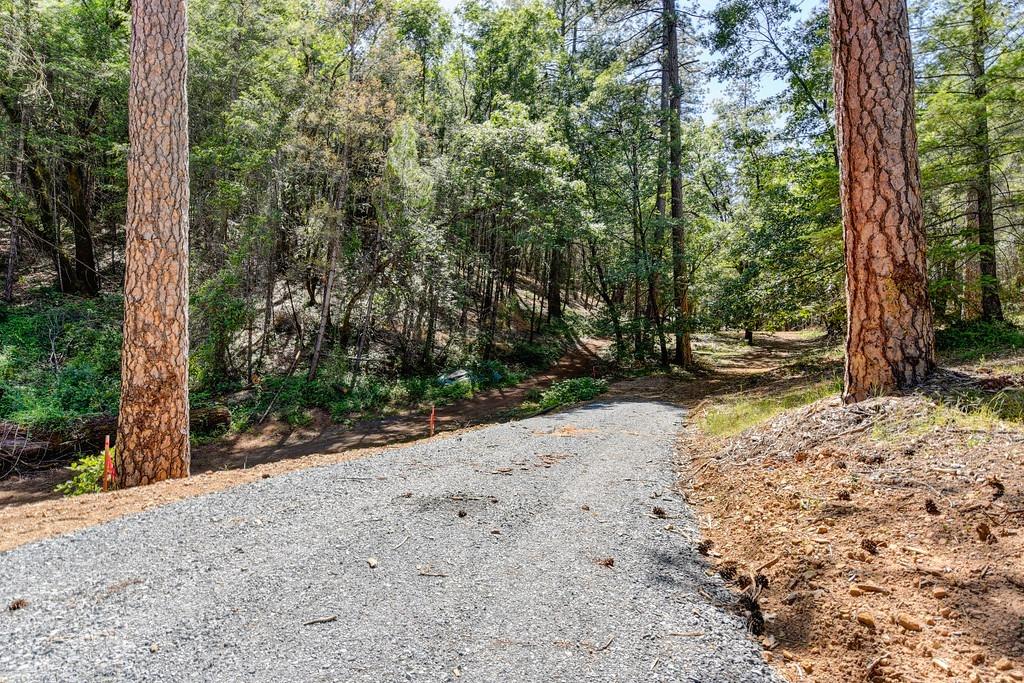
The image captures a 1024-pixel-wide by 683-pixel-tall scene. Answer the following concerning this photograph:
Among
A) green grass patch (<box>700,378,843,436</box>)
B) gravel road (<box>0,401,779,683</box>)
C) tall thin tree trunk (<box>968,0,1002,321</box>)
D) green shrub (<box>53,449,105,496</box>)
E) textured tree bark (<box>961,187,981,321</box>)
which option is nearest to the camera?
gravel road (<box>0,401,779,683</box>)

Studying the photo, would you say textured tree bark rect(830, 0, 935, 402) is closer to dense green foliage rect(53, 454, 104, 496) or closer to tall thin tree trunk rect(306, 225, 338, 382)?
dense green foliage rect(53, 454, 104, 496)

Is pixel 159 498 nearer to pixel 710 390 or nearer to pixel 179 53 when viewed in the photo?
pixel 179 53

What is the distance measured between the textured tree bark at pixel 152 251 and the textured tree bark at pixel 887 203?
244 inches

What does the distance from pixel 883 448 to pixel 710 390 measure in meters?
8.60

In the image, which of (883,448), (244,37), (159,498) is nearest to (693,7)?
(244,37)

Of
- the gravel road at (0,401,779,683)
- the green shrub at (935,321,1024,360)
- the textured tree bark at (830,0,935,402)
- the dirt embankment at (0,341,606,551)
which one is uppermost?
the textured tree bark at (830,0,935,402)

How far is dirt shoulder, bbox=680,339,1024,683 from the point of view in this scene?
1.98 metres

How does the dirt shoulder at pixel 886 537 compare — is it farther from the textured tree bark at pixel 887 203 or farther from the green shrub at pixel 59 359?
the green shrub at pixel 59 359

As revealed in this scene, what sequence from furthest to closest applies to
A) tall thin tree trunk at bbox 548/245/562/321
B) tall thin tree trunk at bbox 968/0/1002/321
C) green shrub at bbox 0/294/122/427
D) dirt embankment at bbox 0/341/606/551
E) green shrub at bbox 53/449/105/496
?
tall thin tree trunk at bbox 548/245/562/321, green shrub at bbox 0/294/122/427, tall thin tree trunk at bbox 968/0/1002/321, green shrub at bbox 53/449/105/496, dirt embankment at bbox 0/341/606/551

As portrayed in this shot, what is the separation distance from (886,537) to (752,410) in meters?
4.22

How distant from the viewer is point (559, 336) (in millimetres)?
20281

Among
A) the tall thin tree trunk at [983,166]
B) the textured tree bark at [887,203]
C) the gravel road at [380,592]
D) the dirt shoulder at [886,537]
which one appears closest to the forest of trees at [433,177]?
the tall thin tree trunk at [983,166]

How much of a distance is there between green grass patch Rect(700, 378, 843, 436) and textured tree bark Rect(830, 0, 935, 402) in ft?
3.53

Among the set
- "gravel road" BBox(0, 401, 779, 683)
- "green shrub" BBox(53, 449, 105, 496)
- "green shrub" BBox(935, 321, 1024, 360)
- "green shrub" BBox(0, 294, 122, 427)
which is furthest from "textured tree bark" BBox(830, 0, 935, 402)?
"green shrub" BBox(0, 294, 122, 427)
